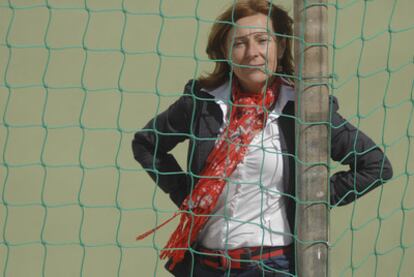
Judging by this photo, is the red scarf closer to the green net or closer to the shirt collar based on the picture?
the shirt collar

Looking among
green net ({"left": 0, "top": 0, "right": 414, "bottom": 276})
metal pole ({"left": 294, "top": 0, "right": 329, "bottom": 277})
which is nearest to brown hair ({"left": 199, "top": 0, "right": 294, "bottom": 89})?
metal pole ({"left": 294, "top": 0, "right": 329, "bottom": 277})

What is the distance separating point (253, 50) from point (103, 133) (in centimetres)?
110

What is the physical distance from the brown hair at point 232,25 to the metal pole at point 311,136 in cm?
11

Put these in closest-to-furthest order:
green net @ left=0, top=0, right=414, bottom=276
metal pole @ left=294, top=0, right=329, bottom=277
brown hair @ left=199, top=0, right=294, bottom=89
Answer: metal pole @ left=294, top=0, right=329, bottom=277 < brown hair @ left=199, top=0, right=294, bottom=89 < green net @ left=0, top=0, right=414, bottom=276

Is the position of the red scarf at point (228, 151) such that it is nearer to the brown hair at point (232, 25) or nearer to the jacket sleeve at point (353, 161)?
the brown hair at point (232, 25)

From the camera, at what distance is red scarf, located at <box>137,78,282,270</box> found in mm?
2096

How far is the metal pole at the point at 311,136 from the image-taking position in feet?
6.60

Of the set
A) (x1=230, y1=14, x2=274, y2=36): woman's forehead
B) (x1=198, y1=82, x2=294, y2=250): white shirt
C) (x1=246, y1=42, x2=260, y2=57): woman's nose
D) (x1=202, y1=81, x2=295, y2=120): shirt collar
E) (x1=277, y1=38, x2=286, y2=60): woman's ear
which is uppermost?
(x1=230, y1=14, x2=274, y2=36): woman's forehead

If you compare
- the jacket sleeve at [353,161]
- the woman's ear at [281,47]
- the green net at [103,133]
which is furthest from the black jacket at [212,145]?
the green net at [103,133]

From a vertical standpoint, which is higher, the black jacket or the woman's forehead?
the woman's forehead

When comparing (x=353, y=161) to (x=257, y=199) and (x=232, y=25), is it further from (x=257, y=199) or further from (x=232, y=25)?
(x=232, y=25)

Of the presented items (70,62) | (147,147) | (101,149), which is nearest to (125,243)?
(101,149)

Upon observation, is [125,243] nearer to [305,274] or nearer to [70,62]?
[70,62]

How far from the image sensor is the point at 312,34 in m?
2.01
